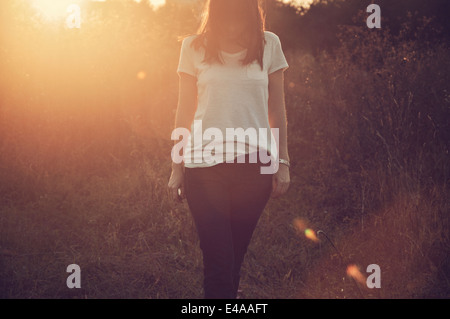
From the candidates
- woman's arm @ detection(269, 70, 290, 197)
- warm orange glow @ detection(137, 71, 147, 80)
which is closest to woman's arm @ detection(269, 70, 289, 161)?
woman's arm @ detection(269, 70, 290, 197)

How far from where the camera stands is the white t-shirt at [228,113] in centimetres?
189

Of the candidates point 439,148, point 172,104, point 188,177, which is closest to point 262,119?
point 188,177

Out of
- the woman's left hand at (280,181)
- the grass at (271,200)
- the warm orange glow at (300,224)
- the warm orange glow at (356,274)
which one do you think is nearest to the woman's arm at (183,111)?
the woman's left hand at (280,181)

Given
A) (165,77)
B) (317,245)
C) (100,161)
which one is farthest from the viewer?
(165,77)

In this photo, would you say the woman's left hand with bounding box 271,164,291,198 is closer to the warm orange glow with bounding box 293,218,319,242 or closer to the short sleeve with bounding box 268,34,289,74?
the short sleeve with bounding box 268,34,289,74

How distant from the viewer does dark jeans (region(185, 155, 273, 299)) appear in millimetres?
1902

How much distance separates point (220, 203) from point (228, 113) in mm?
389

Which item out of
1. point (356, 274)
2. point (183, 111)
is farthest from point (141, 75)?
point (183, 111)

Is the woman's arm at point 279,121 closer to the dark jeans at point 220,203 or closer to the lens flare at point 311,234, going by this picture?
the dark jeans at point 220,203

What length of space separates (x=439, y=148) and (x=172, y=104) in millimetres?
3482

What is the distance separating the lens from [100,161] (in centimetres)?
560

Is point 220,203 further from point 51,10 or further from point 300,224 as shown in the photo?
point 51,10

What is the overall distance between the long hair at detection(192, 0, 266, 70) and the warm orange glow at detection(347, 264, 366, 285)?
2.13 m
